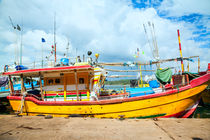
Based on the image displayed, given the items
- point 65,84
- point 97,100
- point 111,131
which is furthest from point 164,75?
point 65,84

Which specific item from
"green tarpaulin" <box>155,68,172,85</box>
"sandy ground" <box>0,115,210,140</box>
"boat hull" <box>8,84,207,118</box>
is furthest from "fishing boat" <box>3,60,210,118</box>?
"sandy ground" <box>0,115,210,140</box>

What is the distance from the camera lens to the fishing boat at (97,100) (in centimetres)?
758

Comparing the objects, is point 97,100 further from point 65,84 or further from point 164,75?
point 164,75

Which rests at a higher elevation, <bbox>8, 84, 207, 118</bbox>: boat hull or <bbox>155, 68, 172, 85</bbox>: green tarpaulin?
<bbox>155, 68, 172, 85</bbox>: green tarpaulin

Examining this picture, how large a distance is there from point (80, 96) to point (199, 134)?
756 cm

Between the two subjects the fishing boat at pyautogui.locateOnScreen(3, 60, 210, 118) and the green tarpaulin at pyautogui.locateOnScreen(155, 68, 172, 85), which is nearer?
the fishing boat at pyautogui.locateOnScreen(3, 60, 210, 118)

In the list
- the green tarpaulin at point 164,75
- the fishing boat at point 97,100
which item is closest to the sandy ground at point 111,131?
the fishing boat at point 97,100

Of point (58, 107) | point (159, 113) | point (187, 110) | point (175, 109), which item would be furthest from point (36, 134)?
point (187, 110)

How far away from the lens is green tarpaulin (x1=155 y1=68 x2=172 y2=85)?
8.79 m

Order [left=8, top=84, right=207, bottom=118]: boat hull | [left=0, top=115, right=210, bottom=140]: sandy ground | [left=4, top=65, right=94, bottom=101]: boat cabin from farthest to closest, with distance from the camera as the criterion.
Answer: [left=4, top=65, right=94, bottom=101]: boat cabin
[left=8, top=84, right=207, bottom=118]: boat hull
[left=0, top=115, right=210, bottom=140]: sandy ground

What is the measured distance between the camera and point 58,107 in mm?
8352

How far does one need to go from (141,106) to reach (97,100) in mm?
2932

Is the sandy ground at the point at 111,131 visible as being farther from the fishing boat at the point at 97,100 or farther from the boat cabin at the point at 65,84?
the boat cabin at the point at 65,84

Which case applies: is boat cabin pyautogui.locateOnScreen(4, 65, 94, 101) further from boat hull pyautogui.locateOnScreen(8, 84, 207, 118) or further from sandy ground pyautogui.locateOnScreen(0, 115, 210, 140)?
sandy ground pyautogui.locateOnScreen(0, 115, 210, 140)
